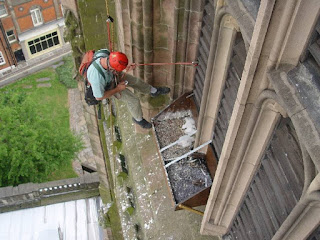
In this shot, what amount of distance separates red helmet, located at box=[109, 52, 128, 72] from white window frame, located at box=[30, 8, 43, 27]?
25.9 metres

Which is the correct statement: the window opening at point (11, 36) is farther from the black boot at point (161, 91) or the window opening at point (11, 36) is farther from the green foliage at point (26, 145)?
the black boot at point (161, 91)

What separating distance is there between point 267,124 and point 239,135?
0.46 metres

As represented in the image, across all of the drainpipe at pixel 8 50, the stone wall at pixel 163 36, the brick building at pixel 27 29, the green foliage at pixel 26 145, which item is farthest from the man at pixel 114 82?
the drainpipe at pixel 8 50

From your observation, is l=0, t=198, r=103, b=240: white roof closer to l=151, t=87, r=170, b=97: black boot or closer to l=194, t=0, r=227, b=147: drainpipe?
l=151, t=87, r=170, b=97: black boot

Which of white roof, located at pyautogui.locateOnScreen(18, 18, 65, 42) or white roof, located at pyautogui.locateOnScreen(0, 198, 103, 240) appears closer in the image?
white roof, located at pyautogui.locateOnScreen(0, 198, 103, 240)

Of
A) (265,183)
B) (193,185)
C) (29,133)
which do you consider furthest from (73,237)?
(265,183)

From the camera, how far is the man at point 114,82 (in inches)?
275

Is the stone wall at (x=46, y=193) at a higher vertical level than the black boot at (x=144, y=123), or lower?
lower

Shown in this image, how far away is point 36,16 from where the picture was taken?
30.7 meters

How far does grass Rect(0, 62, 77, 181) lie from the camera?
2761cm

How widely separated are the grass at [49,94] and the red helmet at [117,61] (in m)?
19.7

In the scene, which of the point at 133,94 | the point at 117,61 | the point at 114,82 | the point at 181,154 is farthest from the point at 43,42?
the point at 181,154

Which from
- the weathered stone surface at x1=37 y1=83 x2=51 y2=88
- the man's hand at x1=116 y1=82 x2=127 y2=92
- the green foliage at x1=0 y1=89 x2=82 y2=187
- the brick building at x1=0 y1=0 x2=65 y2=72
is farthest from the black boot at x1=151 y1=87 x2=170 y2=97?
the brick building at x1=0 y1=0 x2=65 y2=72

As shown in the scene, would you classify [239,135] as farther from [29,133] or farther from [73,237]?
[29,133]
